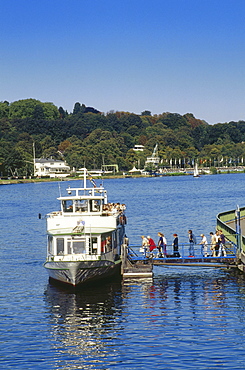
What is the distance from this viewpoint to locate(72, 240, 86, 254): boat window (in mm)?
43838

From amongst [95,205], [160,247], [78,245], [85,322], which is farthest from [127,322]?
[95,205]

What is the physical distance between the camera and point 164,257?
47438 mm

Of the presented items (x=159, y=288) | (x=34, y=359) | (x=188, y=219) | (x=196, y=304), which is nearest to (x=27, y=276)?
(x=159, y=288)

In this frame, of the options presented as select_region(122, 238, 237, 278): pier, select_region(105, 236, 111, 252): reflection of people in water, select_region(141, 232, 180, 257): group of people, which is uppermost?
select_region(105, 236, 111, 252): reflection of people in water

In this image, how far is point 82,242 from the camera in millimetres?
44094

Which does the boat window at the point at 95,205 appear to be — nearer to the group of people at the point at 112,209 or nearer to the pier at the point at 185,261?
the group of people at the point at 112,209

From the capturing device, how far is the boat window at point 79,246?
144 feet

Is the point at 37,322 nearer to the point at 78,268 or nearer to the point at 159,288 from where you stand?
the point at 78,268

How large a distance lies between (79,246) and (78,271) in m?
2.22

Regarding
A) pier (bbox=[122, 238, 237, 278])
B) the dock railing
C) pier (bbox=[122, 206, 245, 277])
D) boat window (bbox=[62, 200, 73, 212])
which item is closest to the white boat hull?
pier (bbox=[122, 238, 237, 278])

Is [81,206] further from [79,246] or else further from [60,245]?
[60,245]

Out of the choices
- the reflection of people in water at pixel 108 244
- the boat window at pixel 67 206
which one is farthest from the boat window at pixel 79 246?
the boat window at pixel 67 206

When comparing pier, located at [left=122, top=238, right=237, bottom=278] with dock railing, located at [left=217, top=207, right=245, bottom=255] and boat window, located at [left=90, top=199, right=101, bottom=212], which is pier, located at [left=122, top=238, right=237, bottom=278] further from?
boat window, located at [left=90, top=199, right=101, bottom=212]

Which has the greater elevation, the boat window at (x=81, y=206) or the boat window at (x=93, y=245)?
the boat window at (x=81, y=206)
